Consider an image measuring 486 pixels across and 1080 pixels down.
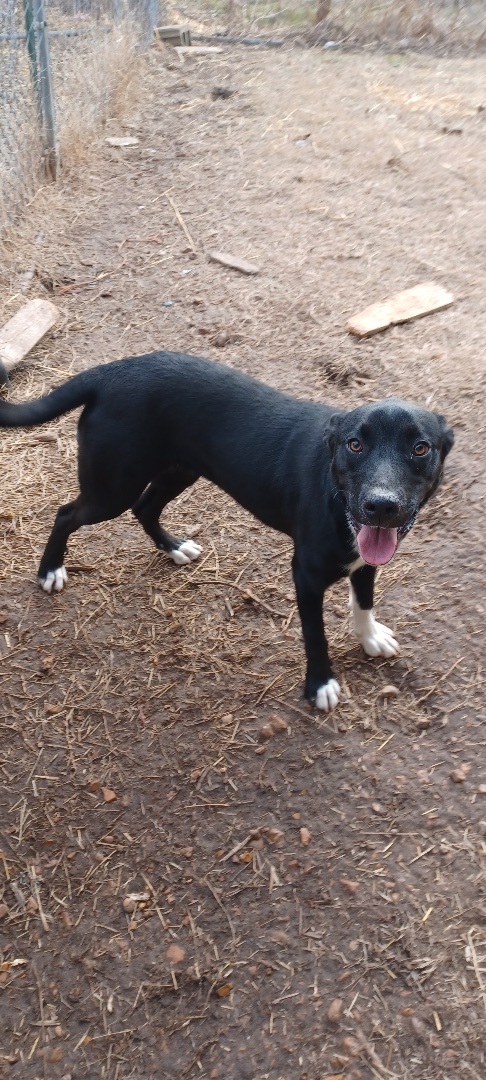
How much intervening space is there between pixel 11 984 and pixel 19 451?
2.90 metres

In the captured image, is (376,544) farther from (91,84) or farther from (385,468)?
(91,84)

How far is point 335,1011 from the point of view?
93.4 inches

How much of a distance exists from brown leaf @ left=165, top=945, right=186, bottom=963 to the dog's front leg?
102 cm

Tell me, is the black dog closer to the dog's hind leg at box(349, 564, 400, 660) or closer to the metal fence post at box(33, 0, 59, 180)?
the dog's hind leg at box(349, 564, 400, 660)

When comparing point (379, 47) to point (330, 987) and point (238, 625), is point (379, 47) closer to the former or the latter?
point (238, 625)

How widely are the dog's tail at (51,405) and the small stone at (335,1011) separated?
7.09 feet

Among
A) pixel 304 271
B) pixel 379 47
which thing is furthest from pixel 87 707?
pixel 379 47

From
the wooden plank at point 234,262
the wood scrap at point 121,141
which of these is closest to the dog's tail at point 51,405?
the wooden plank at point 234,262

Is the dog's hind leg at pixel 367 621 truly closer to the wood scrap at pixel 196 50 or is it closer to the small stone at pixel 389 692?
the small stone at pixel 389 692

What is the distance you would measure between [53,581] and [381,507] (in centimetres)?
188

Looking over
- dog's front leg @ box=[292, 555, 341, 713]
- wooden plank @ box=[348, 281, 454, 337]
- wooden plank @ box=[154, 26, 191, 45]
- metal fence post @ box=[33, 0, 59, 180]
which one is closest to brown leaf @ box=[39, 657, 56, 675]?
dog's front leg @ box=[292, 555, 341, 713]

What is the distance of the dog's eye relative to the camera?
8.36 feet

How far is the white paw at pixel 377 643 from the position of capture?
11.2ft

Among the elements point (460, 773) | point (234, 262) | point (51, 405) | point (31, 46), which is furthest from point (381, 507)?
point (31, 46)
